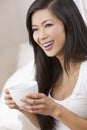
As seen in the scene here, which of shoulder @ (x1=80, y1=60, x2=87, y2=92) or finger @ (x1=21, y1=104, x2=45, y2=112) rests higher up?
finger @ (x1=21, y1=104, x2=45, y2=112)

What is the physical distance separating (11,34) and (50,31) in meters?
0.83

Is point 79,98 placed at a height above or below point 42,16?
below

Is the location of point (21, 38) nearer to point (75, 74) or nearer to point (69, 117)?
point (75, 74)

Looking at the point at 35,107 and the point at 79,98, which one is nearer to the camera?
the point at 35,107

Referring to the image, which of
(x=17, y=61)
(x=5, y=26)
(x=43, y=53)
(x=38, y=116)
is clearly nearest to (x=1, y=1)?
(x=5, y=26)

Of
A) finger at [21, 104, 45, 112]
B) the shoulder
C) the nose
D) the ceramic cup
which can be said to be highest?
the nose

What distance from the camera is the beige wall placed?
5.99ft

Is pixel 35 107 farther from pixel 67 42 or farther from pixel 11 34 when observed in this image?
pixel 11 34

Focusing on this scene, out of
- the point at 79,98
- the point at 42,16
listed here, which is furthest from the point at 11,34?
the point at 79,98

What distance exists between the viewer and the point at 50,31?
1.07 metres

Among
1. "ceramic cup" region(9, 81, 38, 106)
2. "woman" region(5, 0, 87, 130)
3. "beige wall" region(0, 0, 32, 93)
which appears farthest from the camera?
"beige wall" region(0, 0, 32, 93)

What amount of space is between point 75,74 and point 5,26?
0.85 metres

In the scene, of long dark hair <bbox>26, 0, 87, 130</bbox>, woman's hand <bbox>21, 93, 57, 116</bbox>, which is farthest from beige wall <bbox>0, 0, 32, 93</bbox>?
woman's hand <bbox>21, 93, 57, 116</bbox>

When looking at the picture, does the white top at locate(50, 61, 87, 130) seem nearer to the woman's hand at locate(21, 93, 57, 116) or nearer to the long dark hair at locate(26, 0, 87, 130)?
the long dark hair at locate(26, 0, 87, 130)
